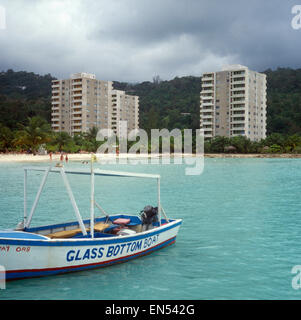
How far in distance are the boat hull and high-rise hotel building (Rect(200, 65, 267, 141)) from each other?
339 ft

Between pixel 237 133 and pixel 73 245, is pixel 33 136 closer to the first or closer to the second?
pixel 237 133

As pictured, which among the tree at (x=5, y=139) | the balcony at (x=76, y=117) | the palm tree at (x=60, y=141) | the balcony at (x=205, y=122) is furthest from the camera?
the balcony at (x=76, y=117)

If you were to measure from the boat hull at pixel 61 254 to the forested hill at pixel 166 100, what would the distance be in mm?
95478

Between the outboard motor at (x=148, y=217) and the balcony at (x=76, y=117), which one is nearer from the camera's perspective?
the outboard motor at (x=148, y=217)

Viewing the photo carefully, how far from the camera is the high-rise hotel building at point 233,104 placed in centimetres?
11075

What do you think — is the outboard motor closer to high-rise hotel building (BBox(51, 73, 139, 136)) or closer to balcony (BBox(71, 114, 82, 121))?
high-rise hotel building (BBox(51, 73, 139, 136))

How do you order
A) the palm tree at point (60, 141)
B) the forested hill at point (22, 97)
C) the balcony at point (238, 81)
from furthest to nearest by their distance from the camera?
the balcony at point (238, 81) → the forested hill at point (22, 97) → the palm tree at point (60, 141)

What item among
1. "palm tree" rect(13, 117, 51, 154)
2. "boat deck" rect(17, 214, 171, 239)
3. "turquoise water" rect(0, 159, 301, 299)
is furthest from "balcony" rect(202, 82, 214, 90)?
"boat deck" rect(17, 214, 171, 239)

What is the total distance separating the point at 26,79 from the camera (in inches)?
6388

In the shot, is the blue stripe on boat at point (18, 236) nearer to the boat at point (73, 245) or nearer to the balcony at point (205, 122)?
the boat at point (73, 245)

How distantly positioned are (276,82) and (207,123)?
39044 millimetres

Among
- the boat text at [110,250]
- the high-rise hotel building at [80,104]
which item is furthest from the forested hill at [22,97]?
A: the boat text at [110,250]

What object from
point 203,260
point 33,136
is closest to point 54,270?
point 203,260

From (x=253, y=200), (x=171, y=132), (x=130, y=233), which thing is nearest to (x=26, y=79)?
(x=171, y=132)
